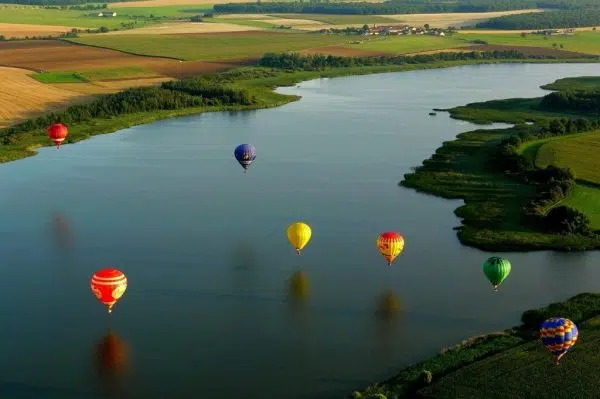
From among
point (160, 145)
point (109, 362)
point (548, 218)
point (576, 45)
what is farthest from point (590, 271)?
point (576, 45)

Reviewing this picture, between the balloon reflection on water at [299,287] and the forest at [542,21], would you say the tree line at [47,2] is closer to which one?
the forest at [542,21]

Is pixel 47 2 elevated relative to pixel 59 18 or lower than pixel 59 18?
elevated

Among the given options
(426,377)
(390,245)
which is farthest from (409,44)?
(426,377)

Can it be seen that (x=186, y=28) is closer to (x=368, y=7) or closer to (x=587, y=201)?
(x=368, y=7)

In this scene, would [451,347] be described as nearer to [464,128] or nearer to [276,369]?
[276,369]

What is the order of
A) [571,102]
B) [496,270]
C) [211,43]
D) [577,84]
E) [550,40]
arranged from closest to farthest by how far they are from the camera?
[496,270] → [571,102] → [577,84] → [211,43] → [550,40]

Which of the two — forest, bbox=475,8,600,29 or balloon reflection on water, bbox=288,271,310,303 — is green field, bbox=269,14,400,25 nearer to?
forest, bbox=475,8,600,29
